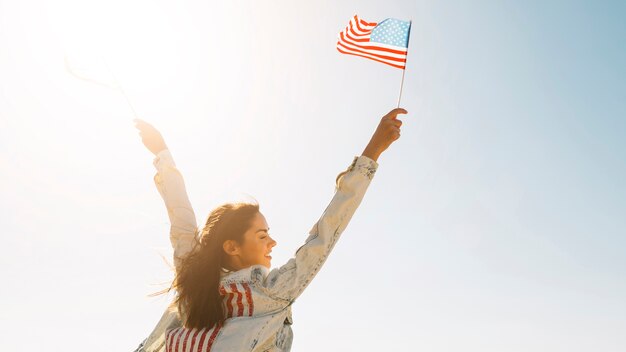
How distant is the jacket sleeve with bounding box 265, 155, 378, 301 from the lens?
396cm

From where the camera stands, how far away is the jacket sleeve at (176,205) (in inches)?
201

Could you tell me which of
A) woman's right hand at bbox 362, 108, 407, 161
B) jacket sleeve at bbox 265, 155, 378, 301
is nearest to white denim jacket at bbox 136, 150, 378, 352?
jacket sleeve at bbox 265, 155, 378, 301

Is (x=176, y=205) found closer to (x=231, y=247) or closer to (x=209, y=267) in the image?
(x=231, y=247)

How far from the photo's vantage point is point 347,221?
13.3ft

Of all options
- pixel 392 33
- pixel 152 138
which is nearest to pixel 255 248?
pixel 152 138

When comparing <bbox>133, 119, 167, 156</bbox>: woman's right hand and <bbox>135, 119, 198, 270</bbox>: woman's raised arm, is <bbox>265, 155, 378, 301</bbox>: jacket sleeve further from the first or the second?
<bbox>133, 119, 167, 156</bbox>: woman's right hand

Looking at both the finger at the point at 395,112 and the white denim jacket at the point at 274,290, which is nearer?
the white denim jacket at the point at 274,290

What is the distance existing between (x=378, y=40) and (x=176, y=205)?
5.76 metres

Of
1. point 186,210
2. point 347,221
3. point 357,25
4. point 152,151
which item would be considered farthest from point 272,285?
point 357,25

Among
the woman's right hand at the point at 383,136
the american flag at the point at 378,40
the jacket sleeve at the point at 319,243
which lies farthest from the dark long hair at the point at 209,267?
the american flag at the point at 378,40

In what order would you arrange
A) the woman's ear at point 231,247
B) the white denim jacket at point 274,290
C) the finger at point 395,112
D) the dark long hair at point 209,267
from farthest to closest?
the woman's ear at point 231,247, the finger at point 395,112, the dark long hair at point 209,267, the white denim jacket at point 274,290

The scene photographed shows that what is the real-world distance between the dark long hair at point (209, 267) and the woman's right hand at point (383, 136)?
47.2 inches

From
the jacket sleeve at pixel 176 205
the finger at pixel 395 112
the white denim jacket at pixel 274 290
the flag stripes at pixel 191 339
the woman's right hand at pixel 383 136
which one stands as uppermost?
the finger at pixel 395 112

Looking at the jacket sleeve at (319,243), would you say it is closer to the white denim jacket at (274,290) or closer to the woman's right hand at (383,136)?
the white denim jacket at (274,290)
